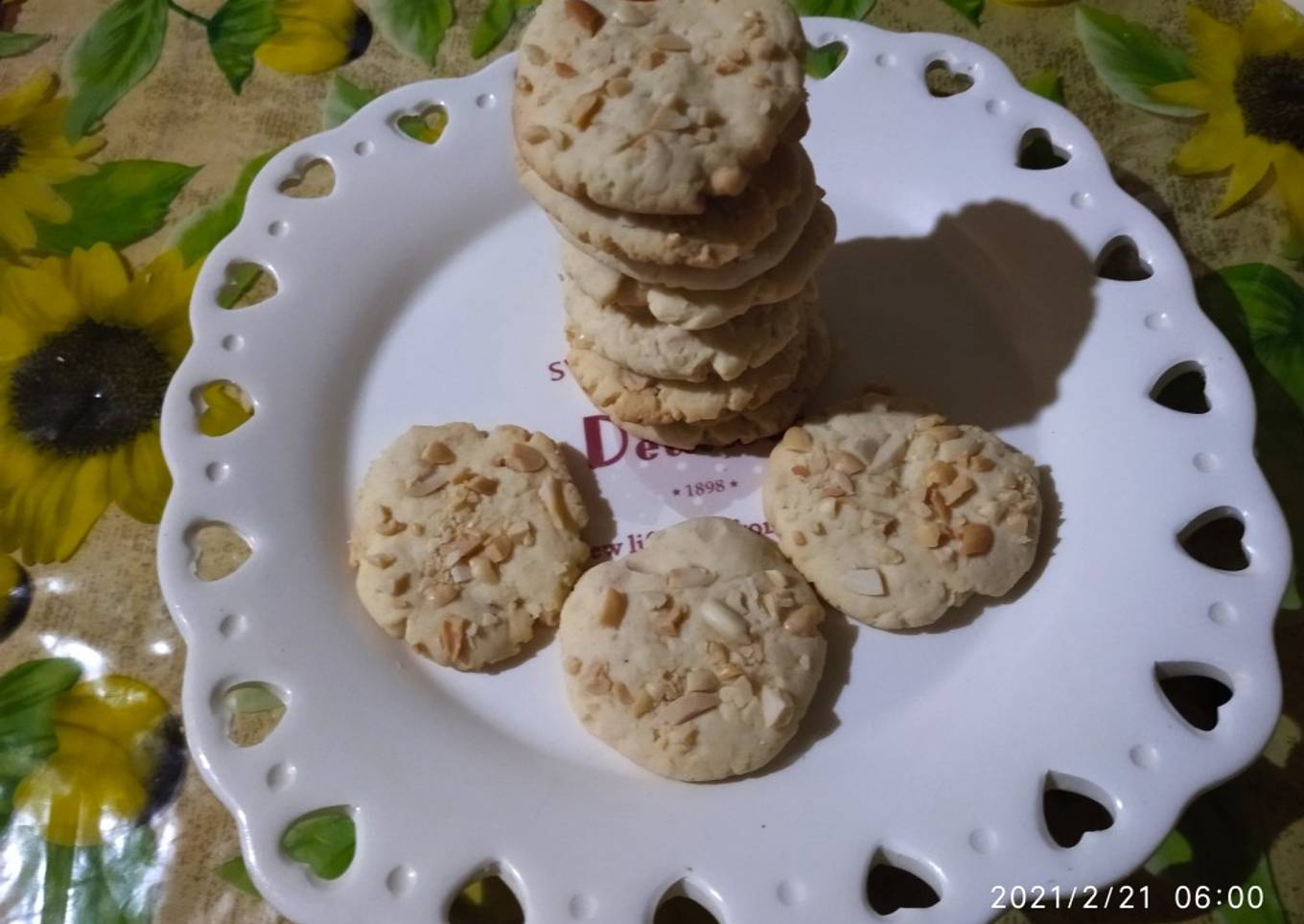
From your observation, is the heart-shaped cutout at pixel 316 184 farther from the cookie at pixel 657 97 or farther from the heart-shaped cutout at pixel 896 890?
the heart-shaped cutout at pixel 896 890

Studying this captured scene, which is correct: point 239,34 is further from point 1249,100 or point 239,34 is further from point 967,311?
point 1249,100

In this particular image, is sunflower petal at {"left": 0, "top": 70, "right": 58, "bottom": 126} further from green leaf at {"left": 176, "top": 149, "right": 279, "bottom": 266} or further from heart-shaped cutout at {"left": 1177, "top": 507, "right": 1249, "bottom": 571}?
heart-shaped cutout at {"left": 1177, "top": 507, "right": 1249, "bottom": 571}

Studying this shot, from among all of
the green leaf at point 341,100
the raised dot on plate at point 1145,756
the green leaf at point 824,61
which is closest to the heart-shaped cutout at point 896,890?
the raised dot on plate at point 1145,756

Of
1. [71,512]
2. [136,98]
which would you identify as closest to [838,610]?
[71,512]

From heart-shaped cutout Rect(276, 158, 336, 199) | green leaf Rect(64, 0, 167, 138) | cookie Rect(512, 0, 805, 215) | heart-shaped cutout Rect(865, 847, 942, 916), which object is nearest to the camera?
cookie Rect(512, 0, 805, 215)

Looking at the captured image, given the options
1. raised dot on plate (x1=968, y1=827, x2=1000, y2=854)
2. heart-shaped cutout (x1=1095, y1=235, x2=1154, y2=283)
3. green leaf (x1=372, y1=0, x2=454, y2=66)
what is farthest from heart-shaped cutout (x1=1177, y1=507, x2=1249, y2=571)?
green leaf (x1=372, y1=0, x2=454, y2=66)

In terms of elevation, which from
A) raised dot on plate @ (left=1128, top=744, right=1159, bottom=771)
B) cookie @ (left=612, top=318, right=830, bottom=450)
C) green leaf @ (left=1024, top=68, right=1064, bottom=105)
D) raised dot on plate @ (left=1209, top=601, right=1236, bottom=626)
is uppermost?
green leaf @ (left=1024, top=68, right=1064, bottom=105)

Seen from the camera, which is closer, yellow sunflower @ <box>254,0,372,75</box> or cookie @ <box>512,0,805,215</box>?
cookie @ <box>512,0,805,215</box>
